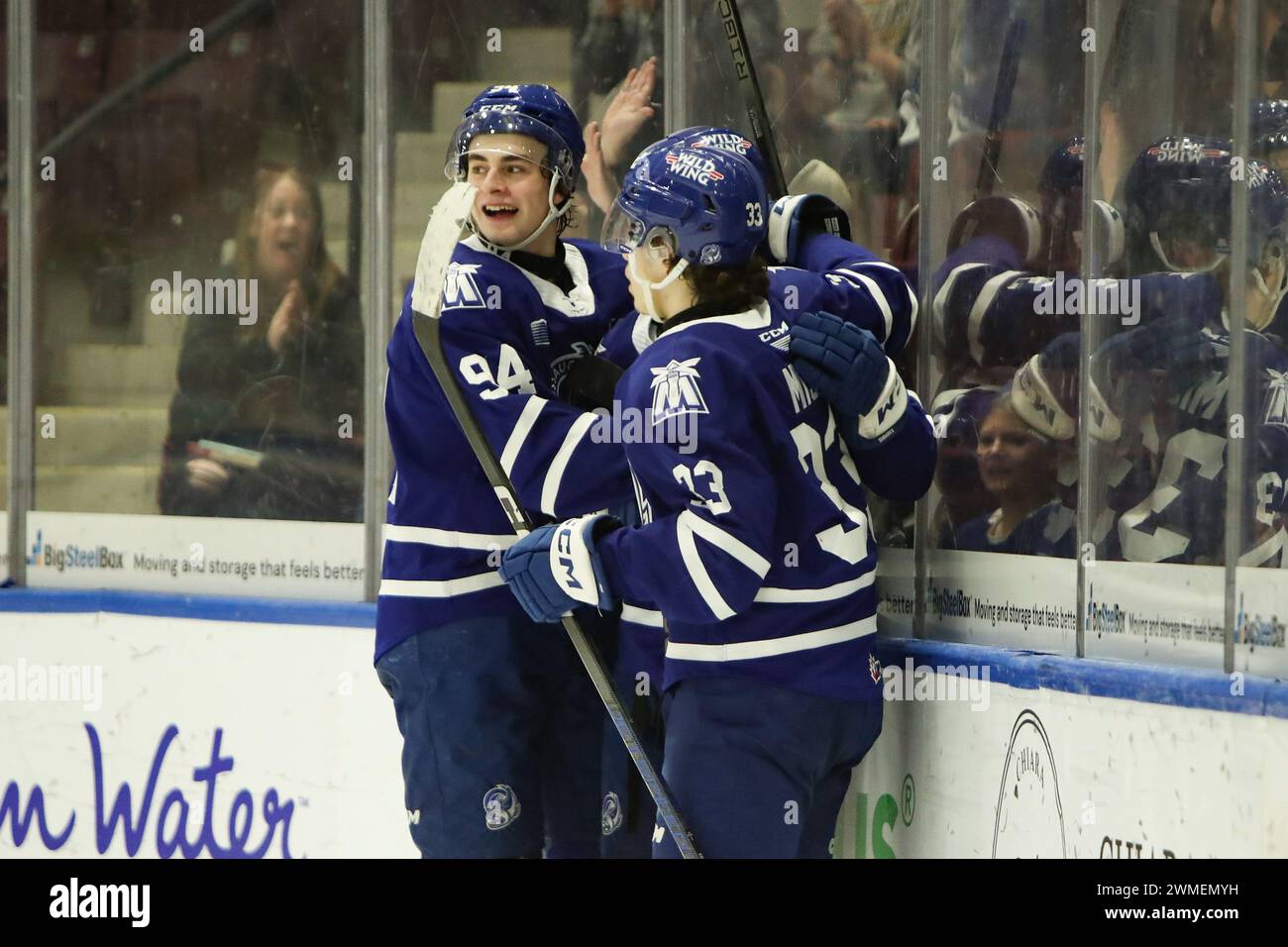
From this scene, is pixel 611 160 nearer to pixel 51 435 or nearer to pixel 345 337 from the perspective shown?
pixel 345 337

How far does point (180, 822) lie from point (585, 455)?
198 centimetres

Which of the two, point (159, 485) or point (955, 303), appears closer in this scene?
point (955, 303)

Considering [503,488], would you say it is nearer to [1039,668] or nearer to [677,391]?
[677,391]

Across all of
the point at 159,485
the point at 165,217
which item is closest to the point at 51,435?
the point at 159,485

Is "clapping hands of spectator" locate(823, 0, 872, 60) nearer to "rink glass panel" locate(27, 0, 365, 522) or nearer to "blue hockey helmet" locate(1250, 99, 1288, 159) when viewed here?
"blue hockey helmet" locate(1250, 99, 1288, 159)

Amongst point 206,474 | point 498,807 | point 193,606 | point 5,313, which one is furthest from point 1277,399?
point 5,313

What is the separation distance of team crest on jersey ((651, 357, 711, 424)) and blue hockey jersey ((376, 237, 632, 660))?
316 mm

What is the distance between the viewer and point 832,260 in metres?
2.69

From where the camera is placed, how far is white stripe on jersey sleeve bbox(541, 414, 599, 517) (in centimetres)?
256

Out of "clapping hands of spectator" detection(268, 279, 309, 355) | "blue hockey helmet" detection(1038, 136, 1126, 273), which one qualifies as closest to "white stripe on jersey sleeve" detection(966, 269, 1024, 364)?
"blue hockey helmet" detection(1038, 136, 1126, 273)

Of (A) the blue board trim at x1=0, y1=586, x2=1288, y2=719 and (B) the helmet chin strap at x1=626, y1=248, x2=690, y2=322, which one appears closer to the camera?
(A) the blue board trim at x1=0, y1=586, x2=1288, y2=719

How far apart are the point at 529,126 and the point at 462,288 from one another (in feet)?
1.02

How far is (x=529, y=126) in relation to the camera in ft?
9.15
